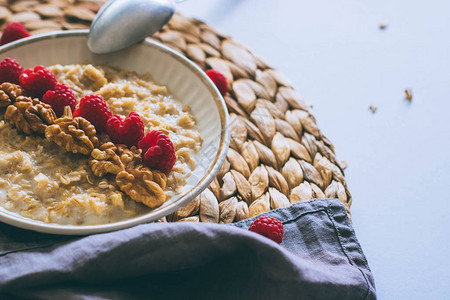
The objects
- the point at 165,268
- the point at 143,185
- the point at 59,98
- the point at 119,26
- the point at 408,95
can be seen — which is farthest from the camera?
the point at 408,95

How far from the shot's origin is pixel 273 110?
71.0 inches

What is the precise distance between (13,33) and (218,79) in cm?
75

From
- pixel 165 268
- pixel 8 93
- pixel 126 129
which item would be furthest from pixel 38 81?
pixel 165 268

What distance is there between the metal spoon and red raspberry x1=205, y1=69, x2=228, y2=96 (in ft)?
0.91

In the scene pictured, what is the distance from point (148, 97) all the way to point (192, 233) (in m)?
0.58

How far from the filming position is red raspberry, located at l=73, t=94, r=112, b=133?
1.42 m

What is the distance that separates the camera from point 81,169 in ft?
4.42

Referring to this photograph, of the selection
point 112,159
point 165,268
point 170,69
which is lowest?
point 165,268

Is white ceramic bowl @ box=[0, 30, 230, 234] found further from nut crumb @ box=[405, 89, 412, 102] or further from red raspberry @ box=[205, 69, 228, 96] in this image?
nut crumb @ box=[405, 89, 412, 102]

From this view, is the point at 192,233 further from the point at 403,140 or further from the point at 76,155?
the point at 403,140

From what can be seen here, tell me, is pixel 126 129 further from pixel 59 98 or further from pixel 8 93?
pixel 8 93

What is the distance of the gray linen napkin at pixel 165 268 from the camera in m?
1.14

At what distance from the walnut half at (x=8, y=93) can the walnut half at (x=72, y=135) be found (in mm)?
189

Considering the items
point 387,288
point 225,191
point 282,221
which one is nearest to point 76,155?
point 225,191
